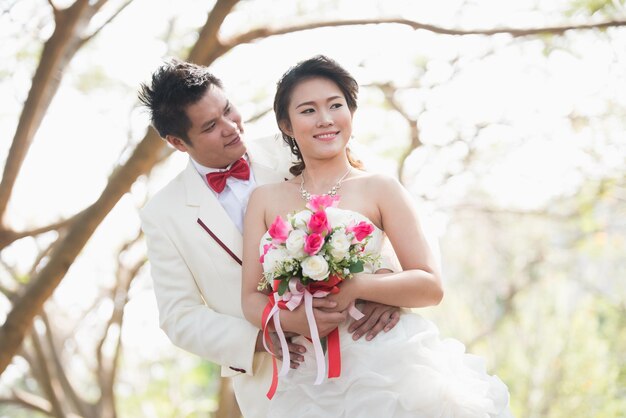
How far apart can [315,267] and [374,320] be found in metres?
0.41

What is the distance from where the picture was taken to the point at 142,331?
14070 millimetres

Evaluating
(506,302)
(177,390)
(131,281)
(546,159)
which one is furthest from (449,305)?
(131,281)

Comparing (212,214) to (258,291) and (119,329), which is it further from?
(119,329)

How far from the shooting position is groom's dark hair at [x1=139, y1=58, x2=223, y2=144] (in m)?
3.86

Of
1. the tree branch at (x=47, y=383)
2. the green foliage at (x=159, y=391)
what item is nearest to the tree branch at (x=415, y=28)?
the tree branch at (x=47, y=383)

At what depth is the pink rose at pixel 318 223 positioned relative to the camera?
9.63 ft

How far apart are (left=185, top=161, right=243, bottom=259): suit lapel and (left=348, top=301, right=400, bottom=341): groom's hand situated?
2.33ft

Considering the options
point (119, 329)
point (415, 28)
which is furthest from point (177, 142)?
point (119, 329)

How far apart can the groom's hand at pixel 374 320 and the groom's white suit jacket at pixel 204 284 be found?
1.73 feet

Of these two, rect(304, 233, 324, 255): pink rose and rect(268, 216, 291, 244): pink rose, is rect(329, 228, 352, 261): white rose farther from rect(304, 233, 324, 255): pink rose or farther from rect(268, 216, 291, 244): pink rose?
rect(268, 216, 291, 244): pink rose

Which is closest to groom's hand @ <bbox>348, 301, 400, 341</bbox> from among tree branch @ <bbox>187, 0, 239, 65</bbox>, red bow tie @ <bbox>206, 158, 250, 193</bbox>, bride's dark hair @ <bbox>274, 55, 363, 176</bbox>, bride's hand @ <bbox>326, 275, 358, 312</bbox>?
bride's hand @ <bbox>326, 275, 358, 312</bbox>

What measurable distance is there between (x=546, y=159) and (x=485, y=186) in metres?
1.26

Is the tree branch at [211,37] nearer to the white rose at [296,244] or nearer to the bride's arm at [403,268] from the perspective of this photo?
the bride's arm at [403,268]

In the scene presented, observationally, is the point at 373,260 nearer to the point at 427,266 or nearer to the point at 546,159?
the point at 427,266
